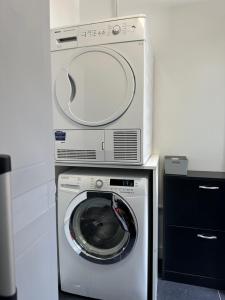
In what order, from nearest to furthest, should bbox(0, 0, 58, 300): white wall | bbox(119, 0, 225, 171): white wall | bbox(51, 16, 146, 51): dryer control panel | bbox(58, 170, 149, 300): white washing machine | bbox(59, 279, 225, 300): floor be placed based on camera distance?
1. bbox(0, 0, 58, 300): white wall
2. bbox(51, 16, 146, 51): dryer control panel
3. bbox(58, 170, 149, 300): white washing machine
4. bbox(59, 279, 225, 300): floor
5. bbox(119, 0, 225, 171): white wall

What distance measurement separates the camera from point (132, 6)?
213 centimetres

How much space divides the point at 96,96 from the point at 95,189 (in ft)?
2.06

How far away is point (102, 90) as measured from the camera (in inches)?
62.2

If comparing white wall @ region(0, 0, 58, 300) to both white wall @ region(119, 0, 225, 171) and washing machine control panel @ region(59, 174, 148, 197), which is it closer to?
washing machine control panel @ region(59, 174, 148, 197)

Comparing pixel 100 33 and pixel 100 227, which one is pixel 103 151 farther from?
pixel 100 33

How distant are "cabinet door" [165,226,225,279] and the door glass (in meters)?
0.47

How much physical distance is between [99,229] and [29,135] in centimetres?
130

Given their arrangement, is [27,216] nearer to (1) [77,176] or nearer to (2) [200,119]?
(1) [77,176]

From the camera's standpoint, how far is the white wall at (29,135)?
546 millimetres

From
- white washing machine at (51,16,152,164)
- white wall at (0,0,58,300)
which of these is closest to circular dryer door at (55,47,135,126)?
white washing machine at (51,16,152,164)

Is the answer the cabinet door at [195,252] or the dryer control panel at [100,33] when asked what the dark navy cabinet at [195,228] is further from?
the dryer control panel at [100,33]

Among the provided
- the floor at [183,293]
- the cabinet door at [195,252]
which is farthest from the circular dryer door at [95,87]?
the floor at [183,293]

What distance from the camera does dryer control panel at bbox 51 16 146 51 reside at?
4.83 feet

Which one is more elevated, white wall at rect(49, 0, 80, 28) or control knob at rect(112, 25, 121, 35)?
white wall at rect(49, 0, 80, 28)
